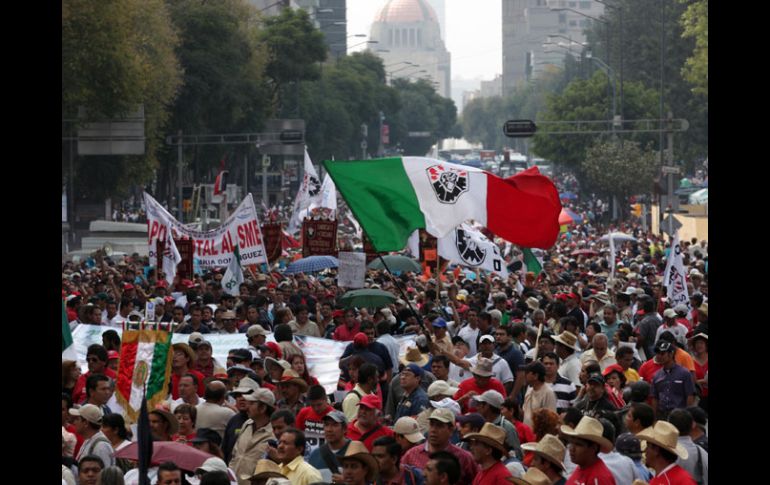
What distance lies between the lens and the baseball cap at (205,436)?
1013cm

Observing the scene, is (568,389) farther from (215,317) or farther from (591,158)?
(591,158)

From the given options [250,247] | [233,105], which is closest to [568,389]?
[250,247]

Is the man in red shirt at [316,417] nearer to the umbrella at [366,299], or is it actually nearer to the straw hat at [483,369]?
the straw hat at [483,369]

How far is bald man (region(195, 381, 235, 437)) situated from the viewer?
1134 centimetres

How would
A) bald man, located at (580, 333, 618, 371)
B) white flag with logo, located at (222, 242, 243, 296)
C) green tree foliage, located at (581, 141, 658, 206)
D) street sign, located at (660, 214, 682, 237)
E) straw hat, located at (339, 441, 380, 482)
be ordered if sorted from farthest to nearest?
green tree foliage, located at (581, 141, 658, 206), street sign, located at (660, 214, 682, 237), white flag with logo, located at (222, 242, 243, 296), bald man, located at (580, 333, 618, 371), straw hat, located at (339, 441, 380, 482)

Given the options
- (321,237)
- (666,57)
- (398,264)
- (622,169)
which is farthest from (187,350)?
(666,57)

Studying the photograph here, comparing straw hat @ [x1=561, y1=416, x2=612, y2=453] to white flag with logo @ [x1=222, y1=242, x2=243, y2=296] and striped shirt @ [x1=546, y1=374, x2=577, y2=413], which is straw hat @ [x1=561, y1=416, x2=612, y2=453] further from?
white flag with logo @ [x1=222, y1=242, x2=243, y2=296]

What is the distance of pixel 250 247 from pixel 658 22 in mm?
74806

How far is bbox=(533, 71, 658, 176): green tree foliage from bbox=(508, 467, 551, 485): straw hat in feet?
242

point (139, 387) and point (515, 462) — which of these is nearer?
point (515, 462)

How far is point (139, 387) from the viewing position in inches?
416

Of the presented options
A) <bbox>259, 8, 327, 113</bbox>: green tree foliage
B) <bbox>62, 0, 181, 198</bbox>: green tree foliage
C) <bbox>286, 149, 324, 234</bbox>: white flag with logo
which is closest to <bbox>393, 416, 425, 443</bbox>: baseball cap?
<bbox>286, 149, 324, 234</bbox>: white flag with logo

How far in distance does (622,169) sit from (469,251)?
1960 inches
